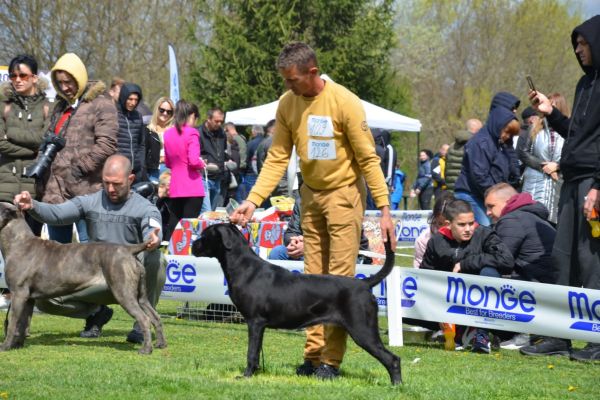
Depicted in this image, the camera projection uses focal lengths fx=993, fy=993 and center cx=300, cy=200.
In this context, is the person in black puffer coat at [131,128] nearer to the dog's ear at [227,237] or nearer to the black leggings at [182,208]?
the black leggings at [182,208]

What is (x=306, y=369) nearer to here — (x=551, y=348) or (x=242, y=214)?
(x=242, y=214)

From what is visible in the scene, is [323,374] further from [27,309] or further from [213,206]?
[213,206]

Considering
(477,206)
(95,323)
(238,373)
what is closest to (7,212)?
(95,323)

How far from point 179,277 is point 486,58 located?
117 ft

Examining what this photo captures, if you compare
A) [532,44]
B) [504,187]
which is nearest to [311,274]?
[504,187]

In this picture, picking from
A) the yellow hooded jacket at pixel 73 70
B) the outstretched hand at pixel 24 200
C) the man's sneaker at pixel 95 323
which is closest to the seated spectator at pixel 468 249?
the man's sneaker at pixel 95 323

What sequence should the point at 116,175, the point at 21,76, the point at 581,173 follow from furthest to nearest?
the point at 21,76, the point at 116,175, the point at 581,173

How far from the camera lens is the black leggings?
12516mm

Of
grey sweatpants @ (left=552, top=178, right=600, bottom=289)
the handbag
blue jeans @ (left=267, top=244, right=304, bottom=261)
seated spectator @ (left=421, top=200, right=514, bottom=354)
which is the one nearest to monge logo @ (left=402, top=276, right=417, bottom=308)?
seated spectator @ (left=421, top=200, right=514, bottom=354)

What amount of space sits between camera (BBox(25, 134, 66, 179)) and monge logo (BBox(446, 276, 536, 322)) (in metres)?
3.34

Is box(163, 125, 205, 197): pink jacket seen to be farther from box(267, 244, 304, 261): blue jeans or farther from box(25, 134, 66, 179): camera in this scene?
box(25, 134, 66, 179): camera

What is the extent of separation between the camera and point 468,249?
26.7 feet

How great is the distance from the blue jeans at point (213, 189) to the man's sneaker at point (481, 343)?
7.99 meters

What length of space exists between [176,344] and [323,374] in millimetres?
1993
